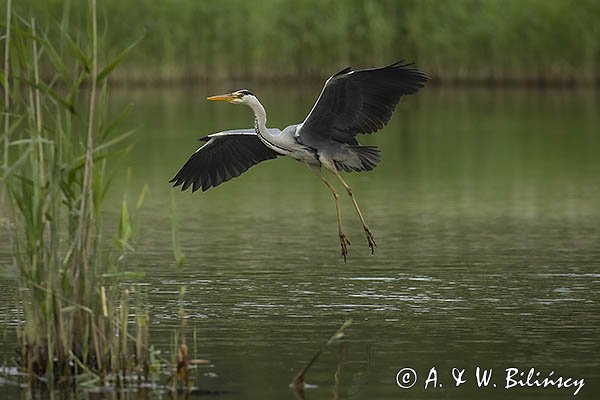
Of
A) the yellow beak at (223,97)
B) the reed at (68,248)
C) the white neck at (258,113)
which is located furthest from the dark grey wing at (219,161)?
the reed at (68,248)

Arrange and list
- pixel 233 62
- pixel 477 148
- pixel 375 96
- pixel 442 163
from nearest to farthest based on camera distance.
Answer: pixel 375 96
pixel 442 163
pixel 477 148
pixel 233 62

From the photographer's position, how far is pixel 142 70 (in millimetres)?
46719

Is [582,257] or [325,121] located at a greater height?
[325,121]

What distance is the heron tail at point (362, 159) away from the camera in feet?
37.2

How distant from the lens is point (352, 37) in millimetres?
48281

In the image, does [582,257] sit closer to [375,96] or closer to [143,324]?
[375,96]

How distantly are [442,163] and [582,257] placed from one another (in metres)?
10.5

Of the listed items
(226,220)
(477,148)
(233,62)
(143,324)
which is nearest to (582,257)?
(226,220)

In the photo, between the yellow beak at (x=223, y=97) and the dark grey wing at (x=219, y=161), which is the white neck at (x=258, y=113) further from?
the dark grey wing at (x=219, y=161)

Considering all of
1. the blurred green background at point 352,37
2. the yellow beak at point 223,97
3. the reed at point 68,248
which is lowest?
the reed at point 68,248

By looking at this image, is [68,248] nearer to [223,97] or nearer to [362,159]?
[223,97]

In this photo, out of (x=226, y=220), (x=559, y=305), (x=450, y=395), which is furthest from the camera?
(x=226, y=220)

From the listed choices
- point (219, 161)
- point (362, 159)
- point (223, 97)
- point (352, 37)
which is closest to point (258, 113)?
point (223, 97)

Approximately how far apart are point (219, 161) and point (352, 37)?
36.7 metres
